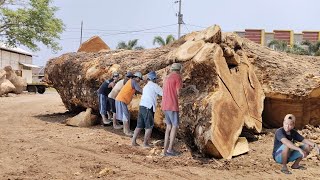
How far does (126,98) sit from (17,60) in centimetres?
3506

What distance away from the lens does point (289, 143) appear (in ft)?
17.0

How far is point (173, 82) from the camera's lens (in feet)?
22.6

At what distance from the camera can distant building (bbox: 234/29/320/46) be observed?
39.9 m

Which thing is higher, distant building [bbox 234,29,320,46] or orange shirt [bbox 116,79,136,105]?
distant building [bbox 234,29,320,46]

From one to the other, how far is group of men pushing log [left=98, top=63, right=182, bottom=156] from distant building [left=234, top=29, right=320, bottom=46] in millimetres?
31374

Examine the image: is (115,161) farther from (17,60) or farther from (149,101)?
(17,60)

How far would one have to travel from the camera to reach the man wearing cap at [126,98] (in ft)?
27.9

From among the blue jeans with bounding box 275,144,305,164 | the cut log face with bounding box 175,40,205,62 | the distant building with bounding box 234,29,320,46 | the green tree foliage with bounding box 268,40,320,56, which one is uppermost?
the distant building with bounding box 234,29,320,46

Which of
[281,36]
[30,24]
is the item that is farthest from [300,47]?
[30,24]

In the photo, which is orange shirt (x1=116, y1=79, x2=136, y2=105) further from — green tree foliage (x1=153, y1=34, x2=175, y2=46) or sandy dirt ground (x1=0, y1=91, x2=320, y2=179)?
green tree foliage (x1=153, y1=34, x2=175, y2=46)

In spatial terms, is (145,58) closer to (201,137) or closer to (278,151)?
(201,137)

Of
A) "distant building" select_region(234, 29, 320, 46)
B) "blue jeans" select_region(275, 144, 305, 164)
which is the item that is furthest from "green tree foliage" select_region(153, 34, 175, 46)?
"blue jeans" select_region(275, 144, 305, 164)

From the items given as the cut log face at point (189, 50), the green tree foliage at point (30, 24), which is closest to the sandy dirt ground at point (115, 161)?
the cut log face at point (189, 50)

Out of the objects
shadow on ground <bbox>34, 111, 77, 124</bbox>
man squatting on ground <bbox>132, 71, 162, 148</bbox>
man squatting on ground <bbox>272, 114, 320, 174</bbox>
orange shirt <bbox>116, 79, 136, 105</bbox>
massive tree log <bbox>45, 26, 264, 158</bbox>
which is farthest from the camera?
shadow on ground <bbox>34, 111, 77, 124</bbox>
